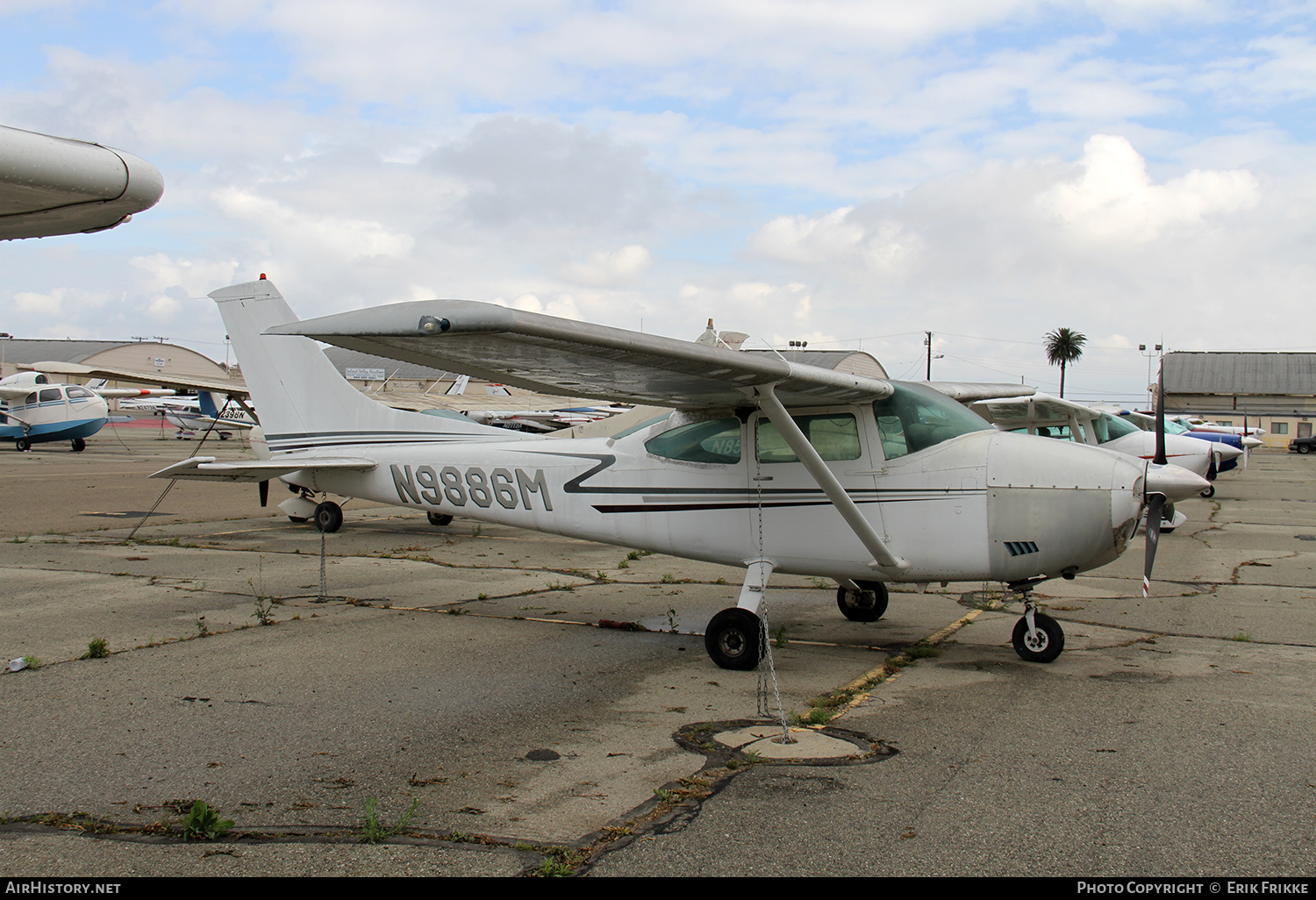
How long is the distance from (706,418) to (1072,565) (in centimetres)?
285

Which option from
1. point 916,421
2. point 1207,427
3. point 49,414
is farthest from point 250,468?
point 1207,427

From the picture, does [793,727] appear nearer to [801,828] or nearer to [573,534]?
[801,828]

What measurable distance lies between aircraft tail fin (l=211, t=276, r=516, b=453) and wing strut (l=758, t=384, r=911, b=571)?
5862mm

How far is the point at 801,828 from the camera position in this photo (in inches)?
138

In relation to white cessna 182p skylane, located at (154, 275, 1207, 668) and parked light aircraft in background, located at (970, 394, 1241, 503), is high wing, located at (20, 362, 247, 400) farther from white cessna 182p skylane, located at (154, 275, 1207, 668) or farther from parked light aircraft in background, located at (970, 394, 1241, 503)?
white cessna 182p skylane, located at (154, 275, 1207, 668)

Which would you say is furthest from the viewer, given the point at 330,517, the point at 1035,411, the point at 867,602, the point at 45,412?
the point at 45,412

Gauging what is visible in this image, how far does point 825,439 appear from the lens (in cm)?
666

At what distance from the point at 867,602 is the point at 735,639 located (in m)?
2.18

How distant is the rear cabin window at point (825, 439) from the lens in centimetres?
659

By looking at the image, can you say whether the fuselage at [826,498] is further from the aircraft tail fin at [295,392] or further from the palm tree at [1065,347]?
the palm tree at [1065,347]

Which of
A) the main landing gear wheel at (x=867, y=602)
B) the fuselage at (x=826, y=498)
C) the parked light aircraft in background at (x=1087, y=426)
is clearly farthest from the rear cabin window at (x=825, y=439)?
the parked light aircraft in background at (x=1087, y=426)

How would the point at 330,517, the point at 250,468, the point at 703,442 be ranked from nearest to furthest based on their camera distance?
the point at 703,442, the point at 250,468, the point at 330,517

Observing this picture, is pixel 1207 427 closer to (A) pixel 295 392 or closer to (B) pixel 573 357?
(A) pixel 295 392

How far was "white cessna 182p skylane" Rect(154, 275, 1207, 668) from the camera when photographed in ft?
16.8
